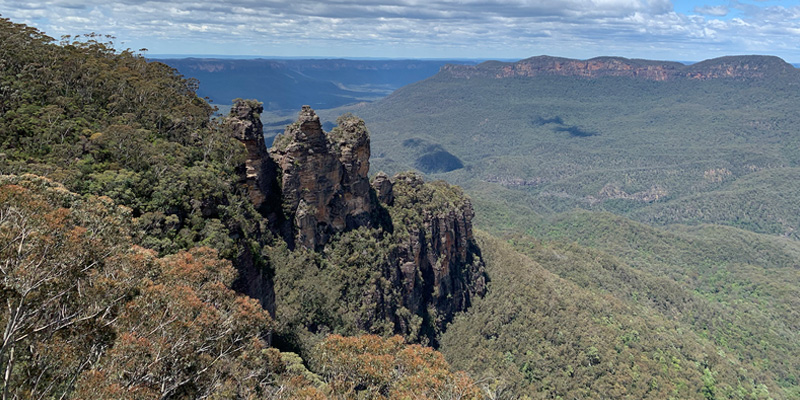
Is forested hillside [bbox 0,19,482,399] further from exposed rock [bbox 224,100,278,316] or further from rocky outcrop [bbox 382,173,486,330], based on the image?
rocky outcrop [bbox 382,173,486,330]

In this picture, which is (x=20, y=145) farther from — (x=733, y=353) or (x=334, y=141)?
(x=733, y=353)

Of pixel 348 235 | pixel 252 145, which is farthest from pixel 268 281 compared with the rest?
pixel 348 235

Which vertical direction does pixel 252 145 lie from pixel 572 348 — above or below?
above

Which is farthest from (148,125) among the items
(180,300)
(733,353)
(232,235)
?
(733,353)

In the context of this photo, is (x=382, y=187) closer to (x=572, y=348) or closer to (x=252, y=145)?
(x=252, y=145)

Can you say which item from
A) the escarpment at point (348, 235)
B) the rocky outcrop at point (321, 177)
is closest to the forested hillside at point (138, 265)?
the escarpment at point (348, 235)

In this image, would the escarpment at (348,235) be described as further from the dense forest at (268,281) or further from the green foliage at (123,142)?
the green foliage at (123,142)
